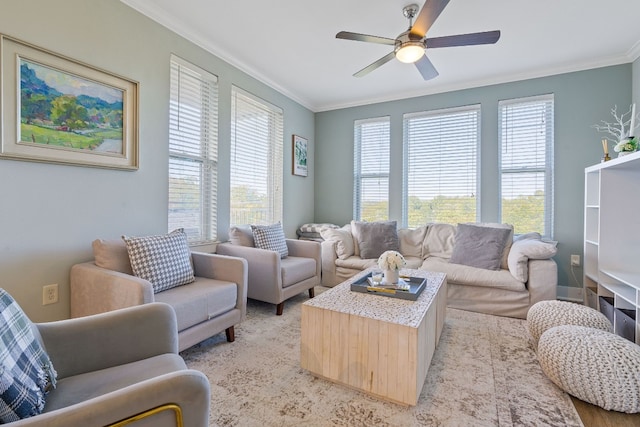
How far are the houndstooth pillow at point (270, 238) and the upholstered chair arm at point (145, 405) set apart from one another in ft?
7.09

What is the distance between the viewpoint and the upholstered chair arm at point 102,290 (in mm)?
1656

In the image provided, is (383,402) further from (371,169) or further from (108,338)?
(371,169)

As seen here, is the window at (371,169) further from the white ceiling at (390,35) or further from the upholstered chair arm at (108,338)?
the upholstered chair arm at (108,338)

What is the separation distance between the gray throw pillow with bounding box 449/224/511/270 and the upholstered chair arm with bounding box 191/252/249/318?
2.25 metres

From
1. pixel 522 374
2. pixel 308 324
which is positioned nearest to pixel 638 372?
pixel 522 374

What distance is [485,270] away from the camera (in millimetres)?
2996

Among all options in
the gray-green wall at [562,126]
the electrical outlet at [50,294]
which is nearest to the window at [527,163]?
the gray-green wall at [562,126]

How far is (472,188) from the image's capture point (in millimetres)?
3846

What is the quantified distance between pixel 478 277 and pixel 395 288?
4.58 ft

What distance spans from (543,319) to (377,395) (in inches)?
52.8

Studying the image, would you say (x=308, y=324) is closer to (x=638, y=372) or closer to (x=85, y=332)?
(x=85, y=332)

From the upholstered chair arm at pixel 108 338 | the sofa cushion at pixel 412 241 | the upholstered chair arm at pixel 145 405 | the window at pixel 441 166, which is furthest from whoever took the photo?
the window at pixel 441 166

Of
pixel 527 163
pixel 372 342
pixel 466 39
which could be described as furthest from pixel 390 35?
pixel 372 342

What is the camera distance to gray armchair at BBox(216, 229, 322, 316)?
2713 millimetres
